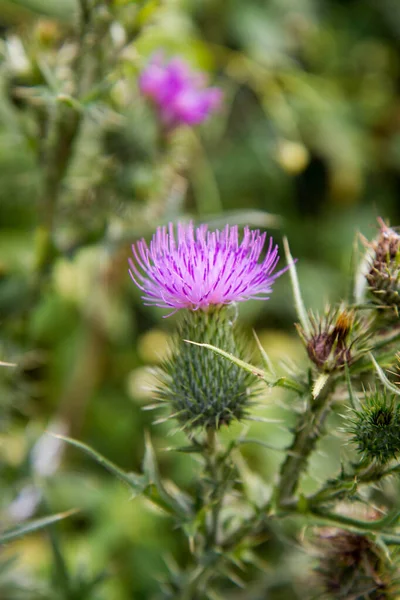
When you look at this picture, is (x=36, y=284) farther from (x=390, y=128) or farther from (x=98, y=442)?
(x=390, y=128)

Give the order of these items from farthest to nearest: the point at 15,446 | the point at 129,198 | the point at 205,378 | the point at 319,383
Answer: the point at 15,446 < the point at 129,198 < the point at 205,378 < the point at 319,383

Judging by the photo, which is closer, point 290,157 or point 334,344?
point 334,344

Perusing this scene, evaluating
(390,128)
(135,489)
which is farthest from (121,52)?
(390,128)

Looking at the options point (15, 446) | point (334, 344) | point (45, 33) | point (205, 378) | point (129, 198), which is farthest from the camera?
point (15, 446)

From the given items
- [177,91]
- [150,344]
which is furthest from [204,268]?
[150,344]

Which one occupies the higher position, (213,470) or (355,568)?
(213,470)

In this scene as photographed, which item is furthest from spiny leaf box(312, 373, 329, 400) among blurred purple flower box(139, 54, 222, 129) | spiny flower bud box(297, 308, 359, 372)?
blurred purple flower box(139, 54, 222, 129)

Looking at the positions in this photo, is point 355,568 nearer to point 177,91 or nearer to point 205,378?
point 205,378

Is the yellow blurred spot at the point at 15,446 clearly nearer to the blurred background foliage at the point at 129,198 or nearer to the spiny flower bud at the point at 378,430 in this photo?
the blurred background foliage at the point at 129,198
